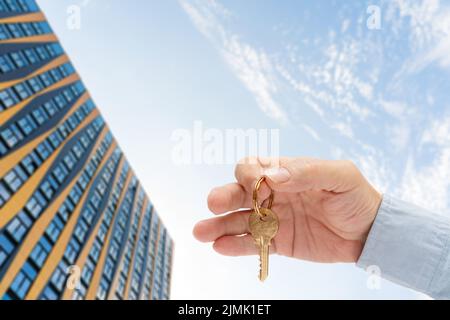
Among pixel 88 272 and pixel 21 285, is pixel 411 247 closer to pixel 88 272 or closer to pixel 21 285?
pixel 21 285

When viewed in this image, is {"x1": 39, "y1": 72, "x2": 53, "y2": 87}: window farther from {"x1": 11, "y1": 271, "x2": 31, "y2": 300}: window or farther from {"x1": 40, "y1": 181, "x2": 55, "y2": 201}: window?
{"x1": 11, "y1": 271, "x2": 31, "y2": 300}: window

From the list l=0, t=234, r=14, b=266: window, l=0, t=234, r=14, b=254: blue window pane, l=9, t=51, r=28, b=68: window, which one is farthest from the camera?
l=9, t=51, r=28, b=68: window

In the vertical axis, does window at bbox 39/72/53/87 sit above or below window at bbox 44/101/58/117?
above

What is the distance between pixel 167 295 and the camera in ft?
222

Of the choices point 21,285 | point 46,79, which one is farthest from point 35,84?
point 21,285

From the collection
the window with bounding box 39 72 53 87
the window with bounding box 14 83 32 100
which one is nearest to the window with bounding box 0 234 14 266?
the window with bounding box 14 83 32 100

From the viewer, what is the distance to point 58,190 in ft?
134

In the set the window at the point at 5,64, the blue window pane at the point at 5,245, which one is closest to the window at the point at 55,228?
the blue window pane at the point at 5,245

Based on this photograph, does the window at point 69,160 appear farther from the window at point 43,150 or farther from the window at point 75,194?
the window at point 43,150

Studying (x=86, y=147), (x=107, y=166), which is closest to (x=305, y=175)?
(x=86, y=147)

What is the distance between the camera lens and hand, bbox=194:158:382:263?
2.28m

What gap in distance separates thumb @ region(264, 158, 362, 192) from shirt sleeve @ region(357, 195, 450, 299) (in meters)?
0.46

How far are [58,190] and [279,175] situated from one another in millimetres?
43343
